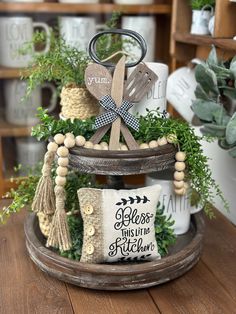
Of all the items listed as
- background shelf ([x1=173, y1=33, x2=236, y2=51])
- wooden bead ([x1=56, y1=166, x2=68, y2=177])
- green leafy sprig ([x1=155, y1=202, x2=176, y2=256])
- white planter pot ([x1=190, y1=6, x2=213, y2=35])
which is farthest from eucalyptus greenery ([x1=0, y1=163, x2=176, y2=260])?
white planter pot ([x1=190, y1=6, x2=213, y2=35])

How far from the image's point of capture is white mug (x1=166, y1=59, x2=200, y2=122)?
1.16 m

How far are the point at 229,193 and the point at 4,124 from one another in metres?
0.82

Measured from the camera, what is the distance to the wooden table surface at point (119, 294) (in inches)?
26.5

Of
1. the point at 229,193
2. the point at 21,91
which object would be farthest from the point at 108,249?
the point at 21,91

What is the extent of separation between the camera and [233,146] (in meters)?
0.88

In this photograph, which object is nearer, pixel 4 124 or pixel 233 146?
pixel 233 146

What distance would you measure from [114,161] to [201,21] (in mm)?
592

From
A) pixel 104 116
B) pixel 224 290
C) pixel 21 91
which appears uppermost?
pixel 104 116

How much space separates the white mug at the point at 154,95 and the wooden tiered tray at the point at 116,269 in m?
0.28

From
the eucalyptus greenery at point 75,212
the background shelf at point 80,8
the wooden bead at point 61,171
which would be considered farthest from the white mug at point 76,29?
the wooden bead at point 61,171

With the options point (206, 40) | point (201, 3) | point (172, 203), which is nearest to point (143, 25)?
point (201, 3)

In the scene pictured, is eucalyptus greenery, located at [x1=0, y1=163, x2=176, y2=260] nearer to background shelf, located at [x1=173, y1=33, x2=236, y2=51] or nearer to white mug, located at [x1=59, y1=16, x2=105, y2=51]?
background shelf, located at [x1=173, y1=33, x2=236, y2=51]

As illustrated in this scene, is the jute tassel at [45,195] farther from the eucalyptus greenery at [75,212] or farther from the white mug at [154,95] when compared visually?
the white mug at [154,95]

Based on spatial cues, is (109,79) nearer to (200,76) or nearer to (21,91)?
(200,76)
